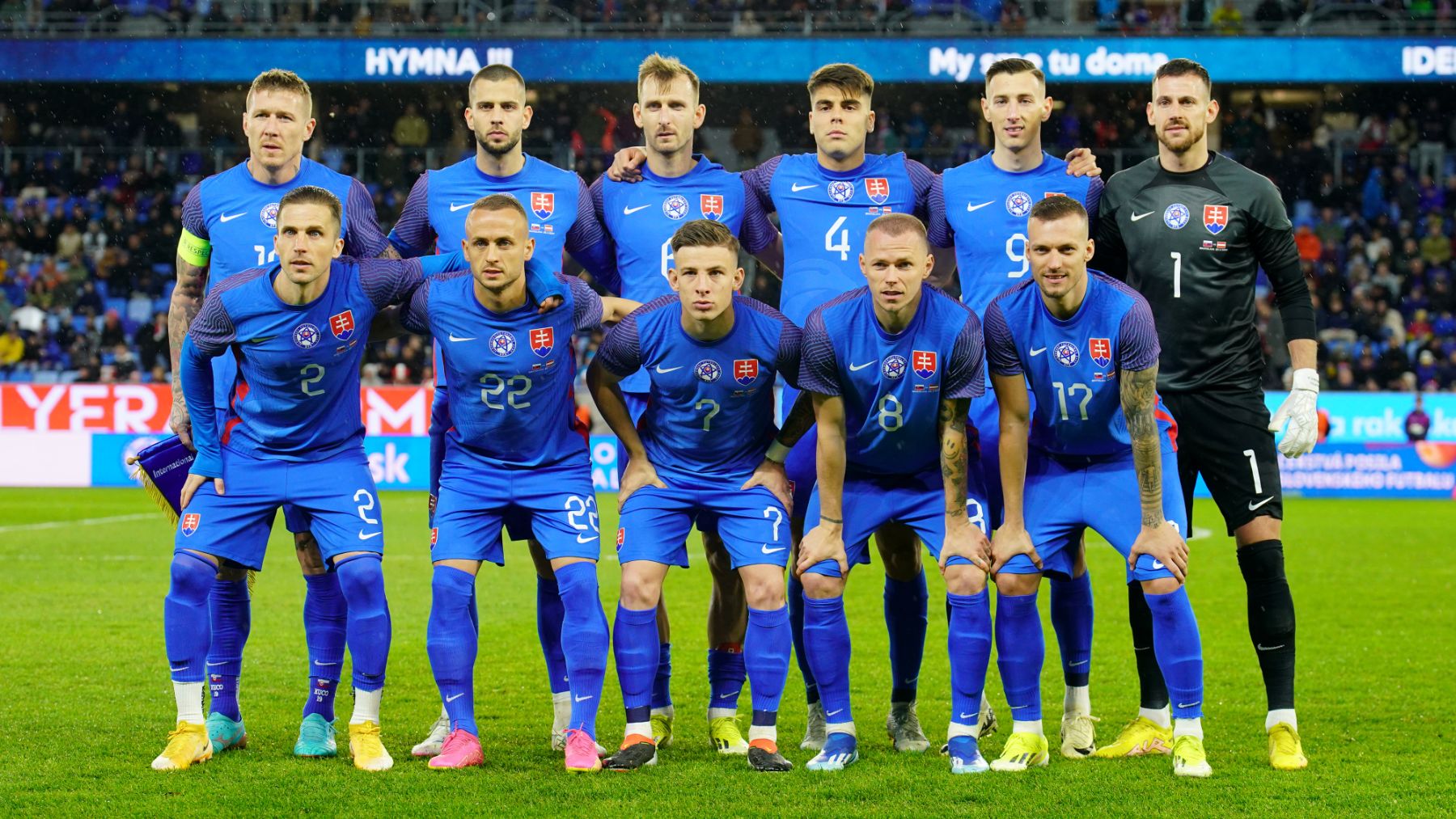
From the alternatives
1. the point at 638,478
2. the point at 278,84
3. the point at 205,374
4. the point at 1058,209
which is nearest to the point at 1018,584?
the point at 1058,209

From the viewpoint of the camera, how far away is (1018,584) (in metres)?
5.62

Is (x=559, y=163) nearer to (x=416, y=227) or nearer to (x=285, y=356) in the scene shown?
(x=416, y=227)

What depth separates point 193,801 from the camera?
4965 millimetres

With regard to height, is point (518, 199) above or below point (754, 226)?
above

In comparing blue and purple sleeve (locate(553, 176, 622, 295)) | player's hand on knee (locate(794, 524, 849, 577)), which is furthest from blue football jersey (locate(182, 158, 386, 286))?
player's hand on knee (locate(794, 524, 849, 577))

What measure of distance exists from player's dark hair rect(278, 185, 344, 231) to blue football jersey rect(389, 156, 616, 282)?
72 centimetres

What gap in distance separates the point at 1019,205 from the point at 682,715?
8.90ft

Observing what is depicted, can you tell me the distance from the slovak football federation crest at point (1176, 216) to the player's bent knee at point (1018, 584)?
146cm

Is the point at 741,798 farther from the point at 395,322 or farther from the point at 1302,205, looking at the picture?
the point at 1302,205

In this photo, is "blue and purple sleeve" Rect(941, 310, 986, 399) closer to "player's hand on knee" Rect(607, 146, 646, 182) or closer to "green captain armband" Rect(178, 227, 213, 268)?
"player's hand on knee" Rect(607, 146, 646, 182)

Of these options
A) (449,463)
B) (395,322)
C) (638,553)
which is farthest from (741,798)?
(395,322)

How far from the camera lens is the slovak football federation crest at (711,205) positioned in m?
6.49

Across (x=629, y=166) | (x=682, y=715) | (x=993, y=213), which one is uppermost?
(x=629, y=166)

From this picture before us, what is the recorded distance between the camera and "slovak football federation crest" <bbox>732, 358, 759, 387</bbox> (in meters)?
5.73
